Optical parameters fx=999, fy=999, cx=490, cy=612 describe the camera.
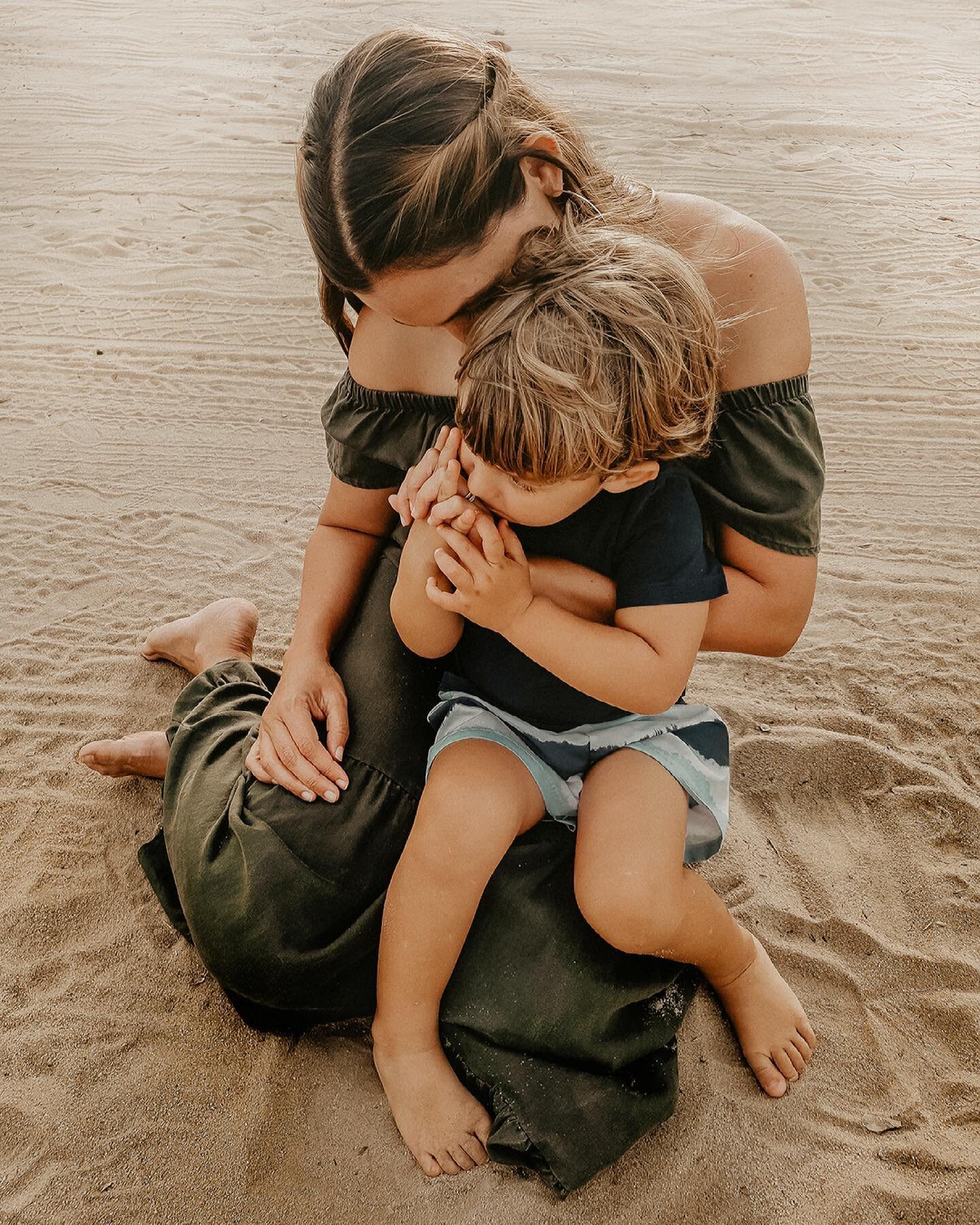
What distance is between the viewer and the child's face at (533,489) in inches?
58.1

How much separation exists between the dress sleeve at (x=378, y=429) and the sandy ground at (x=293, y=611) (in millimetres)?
955

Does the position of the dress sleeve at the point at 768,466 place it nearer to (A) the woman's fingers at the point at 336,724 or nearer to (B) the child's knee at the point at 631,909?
(B) the child's knee at the point at 631,909

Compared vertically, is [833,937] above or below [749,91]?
below

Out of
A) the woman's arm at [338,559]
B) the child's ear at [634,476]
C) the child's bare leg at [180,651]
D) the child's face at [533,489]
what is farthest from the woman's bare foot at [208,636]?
the child's ear at [634,476]

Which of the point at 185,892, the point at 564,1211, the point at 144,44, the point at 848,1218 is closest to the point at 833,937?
the point at 848,1218

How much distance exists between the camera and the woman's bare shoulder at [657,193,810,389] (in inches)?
66.9

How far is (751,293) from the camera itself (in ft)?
5.57

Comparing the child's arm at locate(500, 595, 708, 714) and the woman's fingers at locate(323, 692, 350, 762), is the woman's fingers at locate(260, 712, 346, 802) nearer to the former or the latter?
the woman's fingers at locate(323, 692, 350, 762)

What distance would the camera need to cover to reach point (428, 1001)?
171 cm

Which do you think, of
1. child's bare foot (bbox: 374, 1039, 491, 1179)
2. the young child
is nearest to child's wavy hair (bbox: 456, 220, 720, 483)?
the young child

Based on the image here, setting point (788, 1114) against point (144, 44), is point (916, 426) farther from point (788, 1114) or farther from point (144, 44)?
point (144, 44)

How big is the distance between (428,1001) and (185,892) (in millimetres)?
492

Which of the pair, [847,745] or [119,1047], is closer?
[119,1047]

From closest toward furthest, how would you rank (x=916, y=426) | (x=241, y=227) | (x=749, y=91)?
(x=916, y=426) → (x=241, y=227) → (x=749, y=91)
